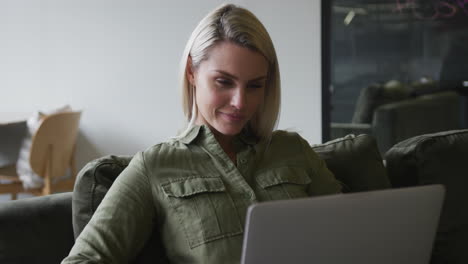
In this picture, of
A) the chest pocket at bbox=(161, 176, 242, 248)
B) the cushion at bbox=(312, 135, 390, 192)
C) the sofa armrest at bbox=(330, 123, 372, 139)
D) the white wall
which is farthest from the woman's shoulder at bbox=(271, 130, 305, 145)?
the sofa armrest at bbox=(330, 123, 372, 139)

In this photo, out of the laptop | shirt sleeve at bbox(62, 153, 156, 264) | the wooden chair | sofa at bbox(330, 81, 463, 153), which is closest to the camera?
the laptop

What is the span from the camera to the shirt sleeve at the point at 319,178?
1.57 m

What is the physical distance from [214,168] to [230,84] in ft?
0.66

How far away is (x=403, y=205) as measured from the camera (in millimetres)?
1034

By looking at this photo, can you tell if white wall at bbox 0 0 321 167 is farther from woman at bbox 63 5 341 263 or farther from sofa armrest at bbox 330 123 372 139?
woman at bbox 63 5 341 263

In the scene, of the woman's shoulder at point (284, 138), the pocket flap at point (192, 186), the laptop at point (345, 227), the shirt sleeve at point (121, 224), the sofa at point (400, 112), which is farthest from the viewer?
the sofa at point (400, 112)

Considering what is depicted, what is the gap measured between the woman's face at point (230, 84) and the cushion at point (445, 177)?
22.4 inches

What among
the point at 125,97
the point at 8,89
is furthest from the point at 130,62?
the point at 8,89

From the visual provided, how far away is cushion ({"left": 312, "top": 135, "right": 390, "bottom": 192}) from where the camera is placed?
1.74 m

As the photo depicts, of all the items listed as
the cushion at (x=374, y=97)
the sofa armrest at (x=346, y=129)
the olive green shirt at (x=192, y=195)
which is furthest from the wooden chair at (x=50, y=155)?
the olive green shirt at (x=192, y=195)

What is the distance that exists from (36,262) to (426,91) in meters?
3.40

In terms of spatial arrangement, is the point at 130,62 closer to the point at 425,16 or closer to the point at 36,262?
the point at 425,16

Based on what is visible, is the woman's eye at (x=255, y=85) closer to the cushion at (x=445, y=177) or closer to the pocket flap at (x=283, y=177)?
the pocket flap at (x=283, y=177)

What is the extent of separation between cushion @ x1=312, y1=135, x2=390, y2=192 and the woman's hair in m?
0.24
